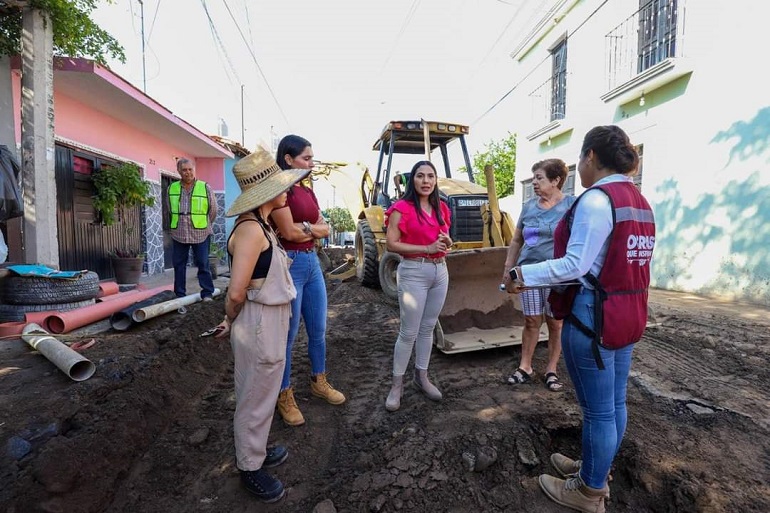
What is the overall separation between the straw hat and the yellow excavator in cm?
202

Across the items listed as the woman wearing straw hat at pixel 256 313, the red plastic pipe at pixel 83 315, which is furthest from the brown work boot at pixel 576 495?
the red plastic pipe at pixel 83 315

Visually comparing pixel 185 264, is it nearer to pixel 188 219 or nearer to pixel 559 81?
pixel 188 219

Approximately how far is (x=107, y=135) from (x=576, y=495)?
867 centimetres

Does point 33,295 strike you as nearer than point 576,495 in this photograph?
No

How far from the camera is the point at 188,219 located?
16.4 feet

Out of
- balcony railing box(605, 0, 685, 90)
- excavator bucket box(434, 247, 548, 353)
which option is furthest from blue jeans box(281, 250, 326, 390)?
balcony railing box(605, 0, 685, 90)

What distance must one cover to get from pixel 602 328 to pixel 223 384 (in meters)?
2.94

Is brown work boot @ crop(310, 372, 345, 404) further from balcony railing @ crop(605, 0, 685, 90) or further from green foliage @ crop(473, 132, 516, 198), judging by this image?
green foliage @ crop(473, 132, 516, 198)

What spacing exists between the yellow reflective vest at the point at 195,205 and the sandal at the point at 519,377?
13.0 ft

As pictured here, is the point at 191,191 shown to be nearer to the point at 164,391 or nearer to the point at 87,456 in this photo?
the point at 164,391

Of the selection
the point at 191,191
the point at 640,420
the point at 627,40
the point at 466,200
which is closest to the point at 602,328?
the point at 640,420

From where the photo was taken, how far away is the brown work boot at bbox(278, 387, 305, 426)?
2.69 metres

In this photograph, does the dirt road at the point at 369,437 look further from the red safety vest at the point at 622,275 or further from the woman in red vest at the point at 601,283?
the red safety vest at the point at 622,275

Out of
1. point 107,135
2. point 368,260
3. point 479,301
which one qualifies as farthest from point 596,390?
point 107,135
